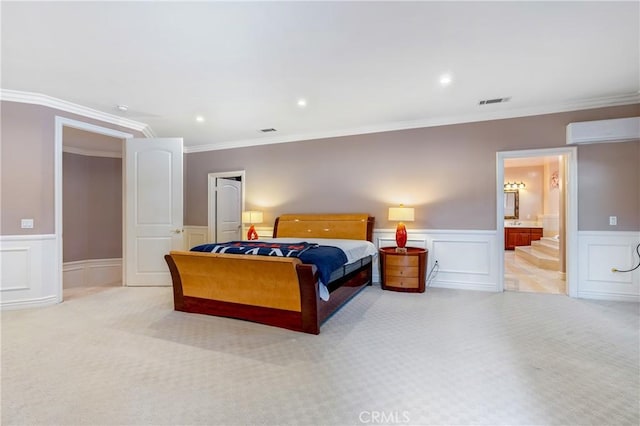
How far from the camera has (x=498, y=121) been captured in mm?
4250

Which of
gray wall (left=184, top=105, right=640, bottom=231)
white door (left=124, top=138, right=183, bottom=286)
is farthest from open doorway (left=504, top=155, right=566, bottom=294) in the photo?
white door (left=124, top=138, right=183, bottom=286)

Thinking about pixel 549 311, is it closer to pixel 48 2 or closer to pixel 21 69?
pixel 48 2

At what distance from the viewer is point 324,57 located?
9.10 ft

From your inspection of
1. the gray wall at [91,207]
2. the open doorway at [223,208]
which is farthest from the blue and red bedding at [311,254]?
the gray wall at [91,207]

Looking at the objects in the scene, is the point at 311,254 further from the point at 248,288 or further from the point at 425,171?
the point at 425,171

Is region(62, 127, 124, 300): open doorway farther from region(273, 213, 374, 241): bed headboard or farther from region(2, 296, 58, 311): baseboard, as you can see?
region(273, 213, 374, 241): bed headboard

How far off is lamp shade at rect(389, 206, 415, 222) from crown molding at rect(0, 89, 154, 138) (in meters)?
4.13

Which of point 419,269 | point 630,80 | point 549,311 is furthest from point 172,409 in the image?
point 630,80

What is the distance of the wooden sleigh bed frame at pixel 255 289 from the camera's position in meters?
2.75

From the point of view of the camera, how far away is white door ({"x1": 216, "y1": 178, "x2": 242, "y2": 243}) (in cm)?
622

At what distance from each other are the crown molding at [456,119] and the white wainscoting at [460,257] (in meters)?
1.63

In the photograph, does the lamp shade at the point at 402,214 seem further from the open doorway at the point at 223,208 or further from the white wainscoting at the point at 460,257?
the open doorway at the point at 223,208

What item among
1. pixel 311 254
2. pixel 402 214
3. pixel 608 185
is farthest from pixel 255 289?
pixel 608 185

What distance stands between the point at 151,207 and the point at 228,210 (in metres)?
1.89
